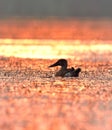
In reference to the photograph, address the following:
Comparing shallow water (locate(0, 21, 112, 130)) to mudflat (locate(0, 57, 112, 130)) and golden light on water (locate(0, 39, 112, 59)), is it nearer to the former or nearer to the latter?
mudflat (locate(0, 57, 112, 130))

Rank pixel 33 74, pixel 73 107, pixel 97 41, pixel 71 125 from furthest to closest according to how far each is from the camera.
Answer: pixel 97 41 → pixel 33 74 → pixel 73 107 → pixel 71 125

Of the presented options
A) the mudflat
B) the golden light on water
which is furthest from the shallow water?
the golden light on water

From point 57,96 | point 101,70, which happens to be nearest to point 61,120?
point 57,96

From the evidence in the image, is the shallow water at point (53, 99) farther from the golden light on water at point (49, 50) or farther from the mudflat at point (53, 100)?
the golden light on water at point (49, 50)

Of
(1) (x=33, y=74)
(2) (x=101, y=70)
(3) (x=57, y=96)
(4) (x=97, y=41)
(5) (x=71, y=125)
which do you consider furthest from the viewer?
(4) (x=97, y=41)

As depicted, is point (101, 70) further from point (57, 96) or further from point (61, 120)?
point (61, 120)

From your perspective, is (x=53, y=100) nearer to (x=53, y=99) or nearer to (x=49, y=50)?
(x=53, y=99)

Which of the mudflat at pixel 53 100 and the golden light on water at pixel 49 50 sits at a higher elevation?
the golden light on water at pixel 49 50

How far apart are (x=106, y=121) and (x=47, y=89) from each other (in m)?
4.09

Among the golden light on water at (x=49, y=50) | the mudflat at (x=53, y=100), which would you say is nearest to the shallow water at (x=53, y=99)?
the mudflat at (x=53, y=100)

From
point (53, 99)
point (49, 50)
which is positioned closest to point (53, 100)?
point (53, 99)

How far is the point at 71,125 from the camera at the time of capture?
46.8 feet

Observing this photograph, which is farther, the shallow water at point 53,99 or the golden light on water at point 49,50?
the golden light on water at point 49,50

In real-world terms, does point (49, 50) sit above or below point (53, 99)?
above
